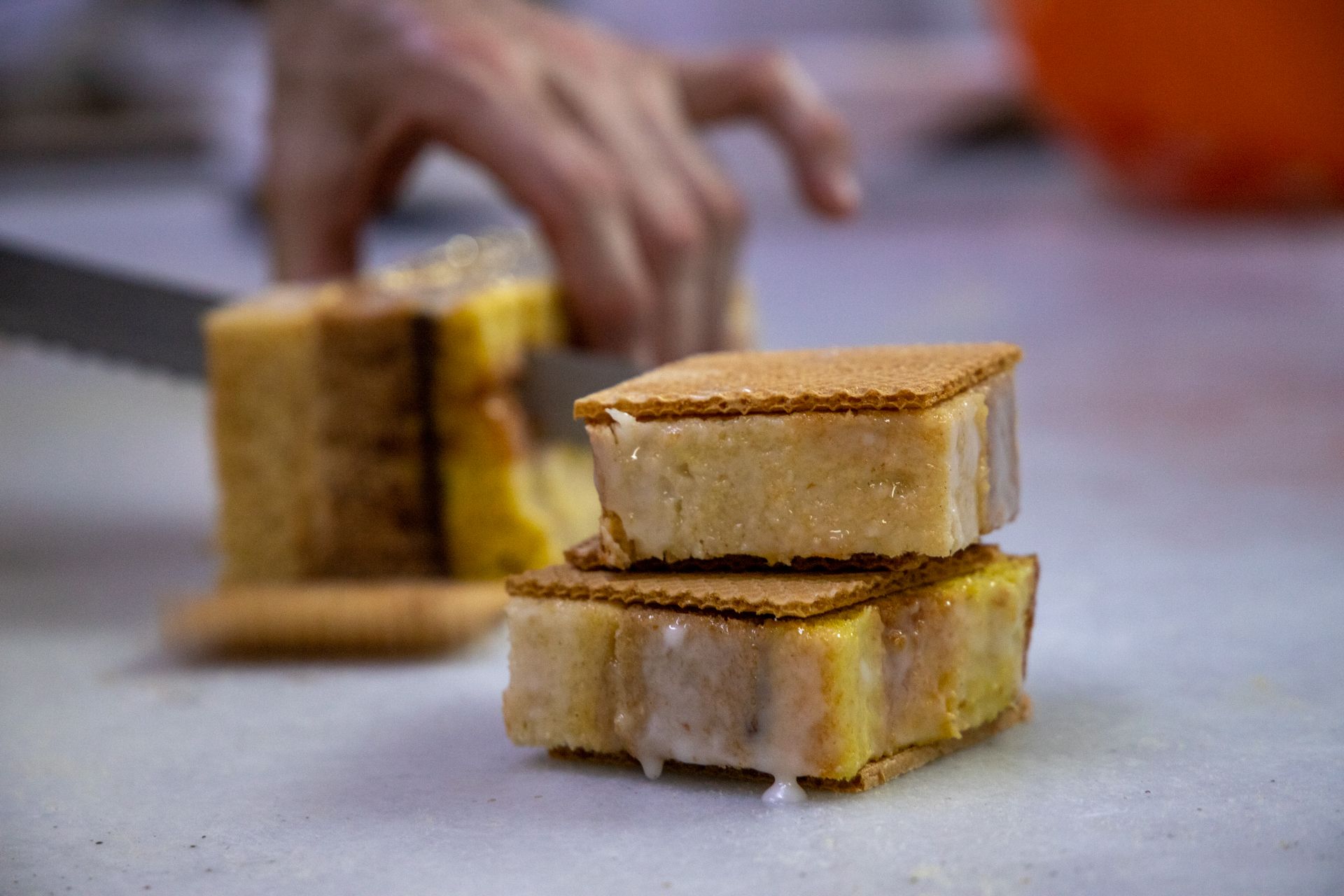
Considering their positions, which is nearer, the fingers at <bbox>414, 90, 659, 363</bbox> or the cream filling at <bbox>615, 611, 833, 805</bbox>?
the cream filling at <bbox>615, 611, 833, 805</bbox>

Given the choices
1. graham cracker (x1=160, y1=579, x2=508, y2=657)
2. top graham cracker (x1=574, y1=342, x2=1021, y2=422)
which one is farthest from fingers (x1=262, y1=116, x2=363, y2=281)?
top graham cracker (x1=574, y1=342, x2=1021, y2=422)

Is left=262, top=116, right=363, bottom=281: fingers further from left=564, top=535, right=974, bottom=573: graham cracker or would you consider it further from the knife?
left=564, top=535, right=974, bottom=573: graham cracker

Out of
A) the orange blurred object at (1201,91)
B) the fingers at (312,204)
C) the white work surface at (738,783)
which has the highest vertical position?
the orange blurred object at (1201,91)

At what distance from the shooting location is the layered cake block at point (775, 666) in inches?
38.6

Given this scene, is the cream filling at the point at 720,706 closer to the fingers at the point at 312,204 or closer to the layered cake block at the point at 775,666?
the layered cake block at the point at 775,666

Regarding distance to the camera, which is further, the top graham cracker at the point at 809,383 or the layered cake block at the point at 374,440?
the layered cake block at the point at 374,440

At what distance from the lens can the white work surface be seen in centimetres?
91

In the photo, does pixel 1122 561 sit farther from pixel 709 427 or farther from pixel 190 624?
pixel 190 624

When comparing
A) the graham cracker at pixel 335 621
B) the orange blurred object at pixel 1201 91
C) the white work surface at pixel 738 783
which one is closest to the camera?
the white work surface at pixel 738 783

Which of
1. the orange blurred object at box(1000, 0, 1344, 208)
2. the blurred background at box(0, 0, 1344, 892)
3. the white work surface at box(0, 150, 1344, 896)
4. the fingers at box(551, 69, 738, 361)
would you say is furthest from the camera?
the orange blurred object at box(1000, 0, 1344, 208)

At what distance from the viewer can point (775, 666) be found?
3.22ft

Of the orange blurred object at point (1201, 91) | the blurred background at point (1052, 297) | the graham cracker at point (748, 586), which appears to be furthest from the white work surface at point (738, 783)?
the orange blurred object at point (1201, 91)

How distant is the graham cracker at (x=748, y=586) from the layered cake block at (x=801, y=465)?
0.01 m

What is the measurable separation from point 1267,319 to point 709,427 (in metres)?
2.43
